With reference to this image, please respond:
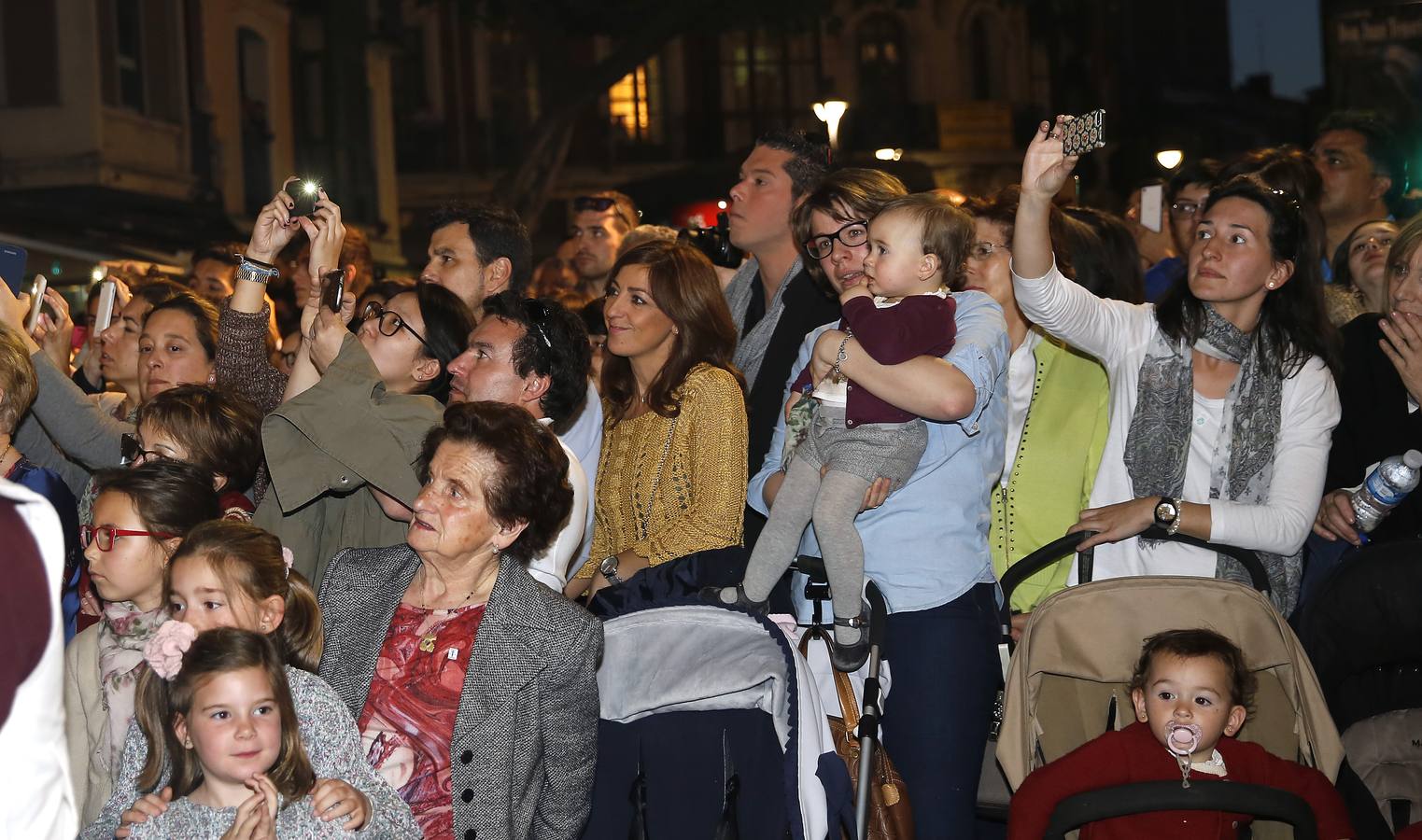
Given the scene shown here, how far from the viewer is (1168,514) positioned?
149 inches

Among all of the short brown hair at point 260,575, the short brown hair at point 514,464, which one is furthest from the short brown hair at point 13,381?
the short brown hair at point 514,464

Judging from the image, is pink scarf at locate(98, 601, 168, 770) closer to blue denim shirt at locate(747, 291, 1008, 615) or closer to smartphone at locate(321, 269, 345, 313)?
smartphone at locate(321, 269, 345, 313)

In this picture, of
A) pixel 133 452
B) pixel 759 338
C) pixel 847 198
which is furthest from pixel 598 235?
pixel 133 452

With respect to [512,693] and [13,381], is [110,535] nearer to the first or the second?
[13,381]

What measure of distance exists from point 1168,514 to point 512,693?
1738 millimetres

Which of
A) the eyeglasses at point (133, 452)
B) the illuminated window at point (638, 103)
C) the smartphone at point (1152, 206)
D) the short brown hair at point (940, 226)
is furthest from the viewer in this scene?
the illuminated window at point (638, 103)

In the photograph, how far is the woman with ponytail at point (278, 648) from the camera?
2.93m

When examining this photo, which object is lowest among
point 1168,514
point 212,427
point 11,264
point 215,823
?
point 215,823

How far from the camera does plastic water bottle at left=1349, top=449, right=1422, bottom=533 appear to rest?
12.8 ft

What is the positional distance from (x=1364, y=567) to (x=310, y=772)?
7.91ft

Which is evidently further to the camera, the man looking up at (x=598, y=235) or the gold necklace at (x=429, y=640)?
the man looking up at (x=598, y=235)

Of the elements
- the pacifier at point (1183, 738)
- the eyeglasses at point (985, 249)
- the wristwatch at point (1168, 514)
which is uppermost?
the eyeglasses at point (985, 249)

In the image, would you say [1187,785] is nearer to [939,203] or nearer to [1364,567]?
[1364,567]

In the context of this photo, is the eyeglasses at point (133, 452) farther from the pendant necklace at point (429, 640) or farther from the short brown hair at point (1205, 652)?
the short brown hair at point (1205, 652)
